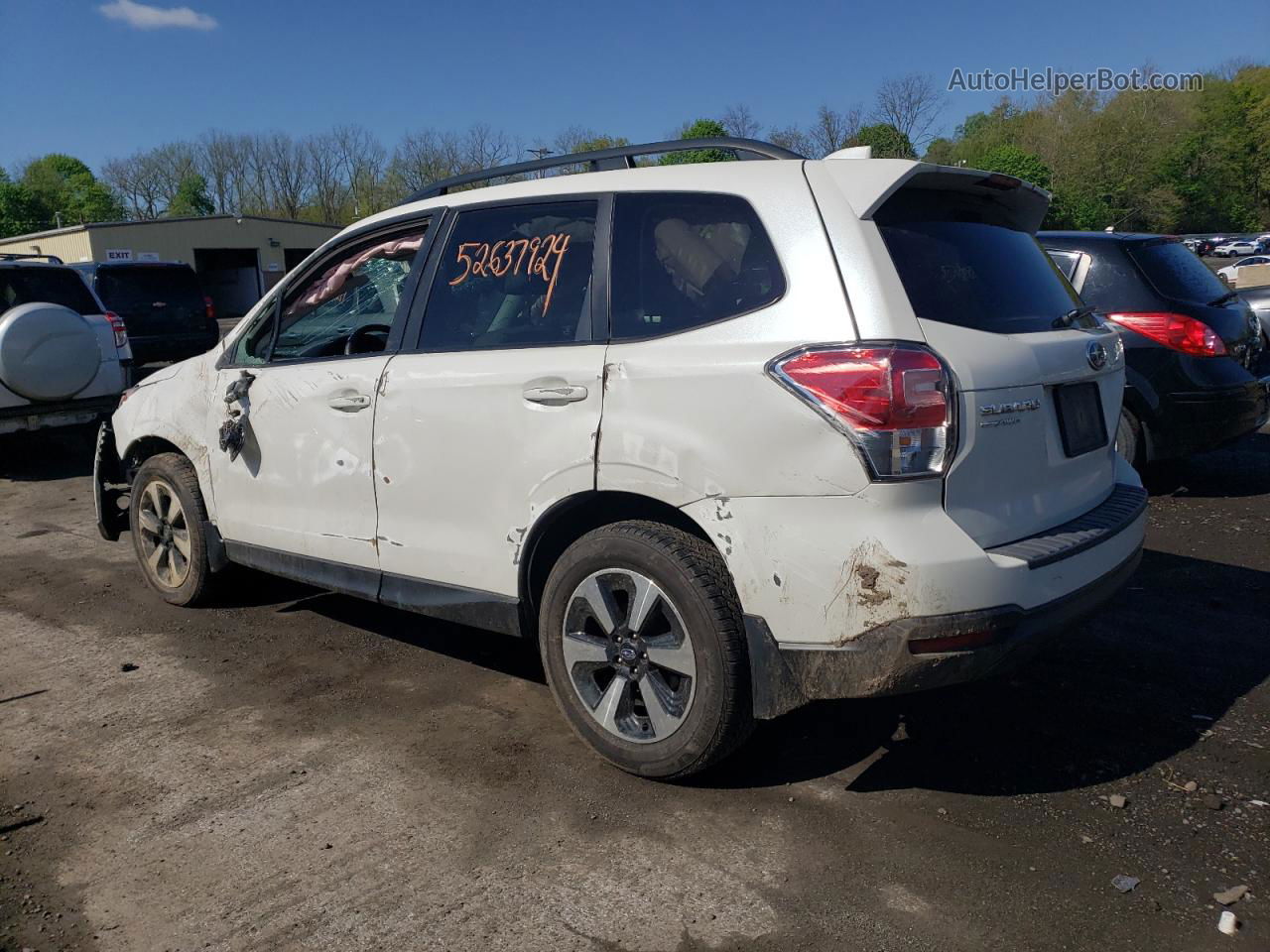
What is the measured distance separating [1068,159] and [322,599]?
7536cm

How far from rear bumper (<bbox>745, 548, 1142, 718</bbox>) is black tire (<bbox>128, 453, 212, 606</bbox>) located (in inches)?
127

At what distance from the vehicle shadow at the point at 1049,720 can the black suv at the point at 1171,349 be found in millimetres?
2253

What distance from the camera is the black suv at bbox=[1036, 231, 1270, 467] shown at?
6582 millimetres

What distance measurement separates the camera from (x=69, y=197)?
9856cm

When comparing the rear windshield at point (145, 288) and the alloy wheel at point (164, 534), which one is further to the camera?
the rear windshield at point (145, 288)

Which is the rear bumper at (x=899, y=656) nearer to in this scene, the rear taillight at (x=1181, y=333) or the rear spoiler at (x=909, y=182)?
the rear spoiler at (x=909, y=182)

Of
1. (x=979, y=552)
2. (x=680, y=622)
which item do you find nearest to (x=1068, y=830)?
(x=979, y=552)

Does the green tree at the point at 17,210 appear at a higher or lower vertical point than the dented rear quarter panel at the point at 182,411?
higher

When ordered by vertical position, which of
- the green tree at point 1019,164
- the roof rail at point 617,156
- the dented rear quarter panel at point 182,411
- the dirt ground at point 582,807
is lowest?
the dirt ground at point 582,807

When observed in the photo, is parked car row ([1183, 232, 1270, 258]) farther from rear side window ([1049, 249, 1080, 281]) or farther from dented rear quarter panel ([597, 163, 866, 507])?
dented rear quarter panel ([597, 163, 866, 507])

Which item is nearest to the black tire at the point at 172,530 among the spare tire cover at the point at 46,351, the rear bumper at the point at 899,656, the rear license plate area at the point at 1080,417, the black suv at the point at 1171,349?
the rear bumper at the point at 899,656

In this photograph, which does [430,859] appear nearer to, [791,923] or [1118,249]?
[791,923]

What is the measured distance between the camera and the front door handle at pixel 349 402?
13.2 ft

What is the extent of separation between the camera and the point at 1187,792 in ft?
10.5
